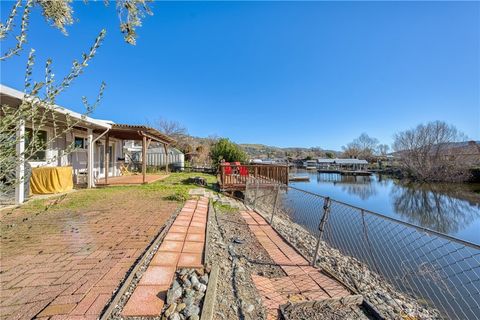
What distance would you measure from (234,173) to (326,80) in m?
11.9

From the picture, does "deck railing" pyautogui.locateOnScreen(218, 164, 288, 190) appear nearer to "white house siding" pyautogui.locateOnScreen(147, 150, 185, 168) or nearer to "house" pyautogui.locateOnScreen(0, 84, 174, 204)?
"house" pyautogui.locateOnScreen(0, 84, 174, 204)

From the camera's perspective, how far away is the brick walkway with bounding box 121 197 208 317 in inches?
70.2

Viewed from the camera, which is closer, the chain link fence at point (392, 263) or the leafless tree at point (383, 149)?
the chain link fence at point (392, 263)

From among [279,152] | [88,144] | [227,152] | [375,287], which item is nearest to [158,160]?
[227,152]

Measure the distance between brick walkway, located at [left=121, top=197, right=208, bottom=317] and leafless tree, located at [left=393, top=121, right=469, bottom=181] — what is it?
1453 inches

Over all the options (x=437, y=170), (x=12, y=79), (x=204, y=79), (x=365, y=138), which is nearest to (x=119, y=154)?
(x=204, y=79)

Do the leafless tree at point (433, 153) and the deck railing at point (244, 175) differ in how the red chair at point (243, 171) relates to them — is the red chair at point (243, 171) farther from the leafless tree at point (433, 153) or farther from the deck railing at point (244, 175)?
the leafless tree at point (433, 153)

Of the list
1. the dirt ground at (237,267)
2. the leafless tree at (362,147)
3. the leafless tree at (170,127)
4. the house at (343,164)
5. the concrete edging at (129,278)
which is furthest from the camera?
the leafless tree at (362,147)

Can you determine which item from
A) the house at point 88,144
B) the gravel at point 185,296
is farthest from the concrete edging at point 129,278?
the house at point 88,144

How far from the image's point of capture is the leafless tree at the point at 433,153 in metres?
28.8

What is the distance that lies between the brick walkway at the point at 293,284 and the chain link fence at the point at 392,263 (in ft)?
0.94

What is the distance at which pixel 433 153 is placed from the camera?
103 ft

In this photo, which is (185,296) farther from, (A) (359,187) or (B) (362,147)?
(B) (362,147)

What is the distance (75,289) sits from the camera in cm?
198
